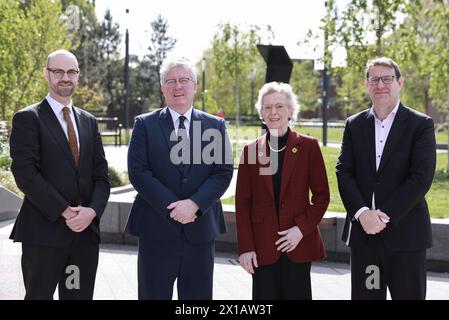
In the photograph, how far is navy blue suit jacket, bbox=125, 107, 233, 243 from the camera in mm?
4156

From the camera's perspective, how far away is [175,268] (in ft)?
14.0

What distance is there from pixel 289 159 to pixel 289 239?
56 centimetres

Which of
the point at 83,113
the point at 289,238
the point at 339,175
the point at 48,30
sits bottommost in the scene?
the point at 289,238

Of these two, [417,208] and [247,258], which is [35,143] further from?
[417,208]

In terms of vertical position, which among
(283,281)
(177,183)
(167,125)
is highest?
(167,125)

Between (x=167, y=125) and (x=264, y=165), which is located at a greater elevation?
(x=167, y=125)

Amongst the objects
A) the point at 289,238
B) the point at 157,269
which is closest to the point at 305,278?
the point at 289,238

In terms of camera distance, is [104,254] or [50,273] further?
[104,254]

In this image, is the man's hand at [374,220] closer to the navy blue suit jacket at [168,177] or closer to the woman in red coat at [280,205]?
the woman in red coat at [280,205]

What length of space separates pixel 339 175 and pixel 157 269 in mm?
1487

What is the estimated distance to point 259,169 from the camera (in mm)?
4242

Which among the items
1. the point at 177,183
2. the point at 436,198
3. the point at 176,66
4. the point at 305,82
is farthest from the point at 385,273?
the point at 305,82

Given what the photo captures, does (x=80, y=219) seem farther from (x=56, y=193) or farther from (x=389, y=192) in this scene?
(x=389, y=192)

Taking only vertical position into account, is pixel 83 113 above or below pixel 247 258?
above
